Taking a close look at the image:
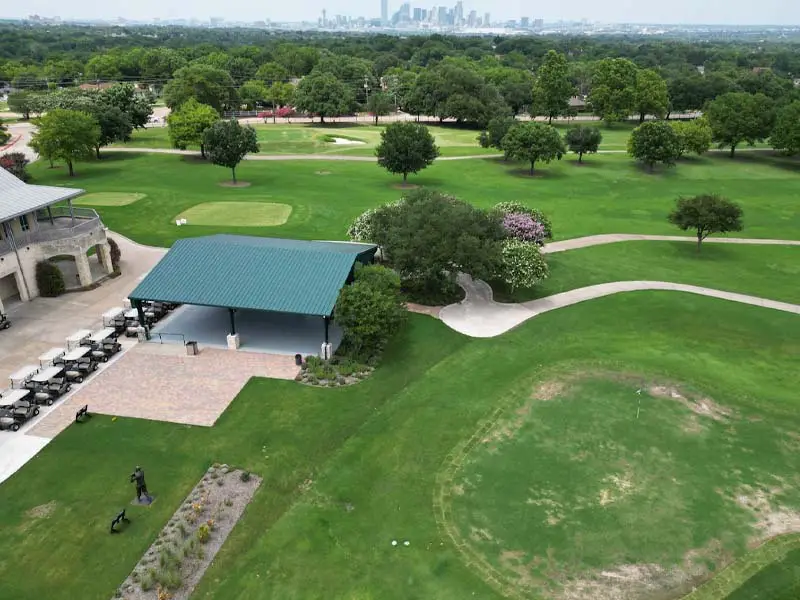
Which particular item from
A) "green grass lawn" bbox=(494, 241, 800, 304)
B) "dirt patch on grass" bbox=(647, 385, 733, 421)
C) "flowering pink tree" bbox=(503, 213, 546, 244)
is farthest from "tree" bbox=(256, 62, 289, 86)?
"dirt patch on grass" bbox=(647, 385, 733, 421)

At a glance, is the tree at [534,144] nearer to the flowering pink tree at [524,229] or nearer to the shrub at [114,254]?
the flowering pink tree at [524,229]

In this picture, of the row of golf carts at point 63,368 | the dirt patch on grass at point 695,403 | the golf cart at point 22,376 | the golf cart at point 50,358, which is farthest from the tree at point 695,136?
the golf cart at point 22,376

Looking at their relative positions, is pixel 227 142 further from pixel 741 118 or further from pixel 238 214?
pixel 741 118

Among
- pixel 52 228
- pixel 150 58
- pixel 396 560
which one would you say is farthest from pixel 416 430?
pixel 150 58

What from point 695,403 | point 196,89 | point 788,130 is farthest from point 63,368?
point 788,130

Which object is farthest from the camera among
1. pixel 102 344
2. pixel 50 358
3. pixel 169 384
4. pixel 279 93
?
pixel 279 93

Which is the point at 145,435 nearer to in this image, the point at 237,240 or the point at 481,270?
the point at 237,240
